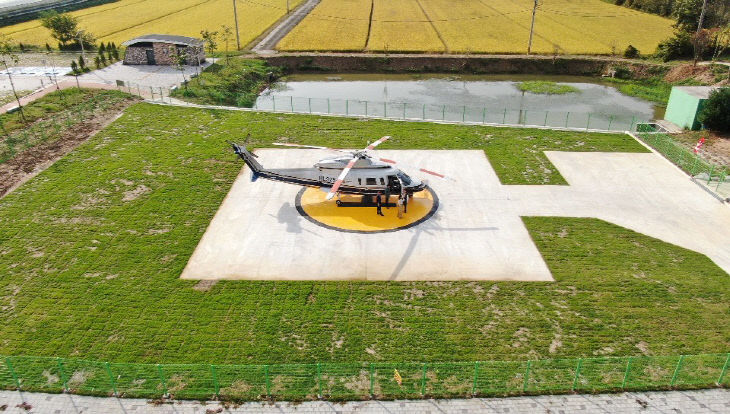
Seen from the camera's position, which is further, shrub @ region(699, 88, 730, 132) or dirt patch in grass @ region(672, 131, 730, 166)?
shrub @ region(699, 88, 730, 132)

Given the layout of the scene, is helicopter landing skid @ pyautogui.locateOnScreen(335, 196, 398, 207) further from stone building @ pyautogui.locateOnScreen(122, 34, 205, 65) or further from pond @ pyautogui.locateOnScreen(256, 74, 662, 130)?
stone building @ pyautogui.locateOnScreen(122, 34, 205, 65)

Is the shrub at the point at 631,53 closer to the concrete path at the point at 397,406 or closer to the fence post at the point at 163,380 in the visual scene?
the concrete path at the point at 397,406

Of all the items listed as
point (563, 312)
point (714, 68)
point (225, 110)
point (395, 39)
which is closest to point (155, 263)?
point (563, 312)

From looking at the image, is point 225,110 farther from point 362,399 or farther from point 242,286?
point 362,399

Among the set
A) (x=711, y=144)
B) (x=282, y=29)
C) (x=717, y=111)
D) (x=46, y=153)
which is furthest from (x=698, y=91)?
(x=282, y=29)

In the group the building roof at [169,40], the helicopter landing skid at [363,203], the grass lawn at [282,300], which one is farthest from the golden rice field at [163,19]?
the helicopter landing skid at [363,203]

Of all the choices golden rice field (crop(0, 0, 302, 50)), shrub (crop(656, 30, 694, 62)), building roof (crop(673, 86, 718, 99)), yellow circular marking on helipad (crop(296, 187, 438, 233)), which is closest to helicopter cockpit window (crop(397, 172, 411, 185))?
yellow circular marking on helipad (crop(296, 187, 438, 233))
